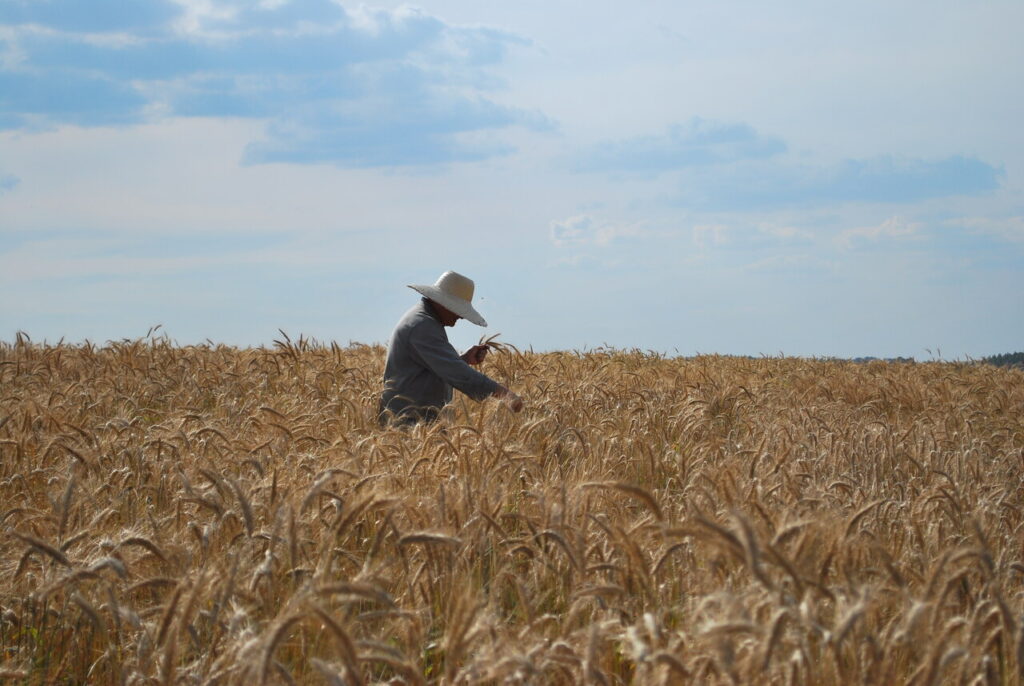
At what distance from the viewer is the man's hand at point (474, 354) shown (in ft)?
21.9

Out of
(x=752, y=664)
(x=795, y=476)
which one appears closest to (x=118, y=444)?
(x=795, y=476)

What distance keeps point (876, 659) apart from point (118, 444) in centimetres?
409

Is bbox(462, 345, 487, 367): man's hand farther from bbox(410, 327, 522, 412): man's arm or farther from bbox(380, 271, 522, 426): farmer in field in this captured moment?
bbox(410, 327, 522, 412): man's arm

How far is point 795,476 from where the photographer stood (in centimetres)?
390

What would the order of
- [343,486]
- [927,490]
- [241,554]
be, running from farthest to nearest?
[927,490], [343,486], [241,554]

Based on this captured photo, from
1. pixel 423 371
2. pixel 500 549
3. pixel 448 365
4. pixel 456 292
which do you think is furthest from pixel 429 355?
pixel 500 549

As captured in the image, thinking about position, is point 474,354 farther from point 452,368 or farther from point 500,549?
point 500,549

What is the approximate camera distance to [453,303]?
252 inches

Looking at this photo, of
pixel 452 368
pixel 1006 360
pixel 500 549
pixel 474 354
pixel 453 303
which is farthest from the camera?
pixel 1006 360

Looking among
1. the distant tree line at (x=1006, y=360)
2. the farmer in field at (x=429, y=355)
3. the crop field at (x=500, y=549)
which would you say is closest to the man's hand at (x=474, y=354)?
the farmer in field at (x=429, y=355)

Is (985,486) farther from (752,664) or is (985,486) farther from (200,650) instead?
(200,650)

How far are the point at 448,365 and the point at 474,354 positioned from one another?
0.65 m

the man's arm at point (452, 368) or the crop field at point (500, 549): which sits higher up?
the man's arm at point (452, 368)

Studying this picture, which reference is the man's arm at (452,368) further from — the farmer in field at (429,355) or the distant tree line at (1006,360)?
the distant tree line at (1006,360)
